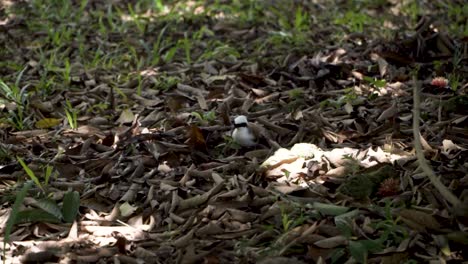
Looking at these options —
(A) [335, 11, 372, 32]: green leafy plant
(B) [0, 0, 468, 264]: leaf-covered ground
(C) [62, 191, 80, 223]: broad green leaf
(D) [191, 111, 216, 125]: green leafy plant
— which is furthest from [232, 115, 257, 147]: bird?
(A) [335, 11, 372, 32]: green leafy plant

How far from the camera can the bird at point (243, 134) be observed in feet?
9.01

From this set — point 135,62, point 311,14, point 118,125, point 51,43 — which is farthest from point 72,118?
point 311,14

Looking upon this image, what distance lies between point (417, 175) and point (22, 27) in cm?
299

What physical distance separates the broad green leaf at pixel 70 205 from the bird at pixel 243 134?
0.70 metres

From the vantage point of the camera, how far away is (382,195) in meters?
2.29

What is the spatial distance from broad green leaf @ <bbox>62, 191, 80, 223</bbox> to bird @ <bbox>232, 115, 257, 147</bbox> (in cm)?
70

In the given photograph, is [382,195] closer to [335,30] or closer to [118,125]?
[118,125]

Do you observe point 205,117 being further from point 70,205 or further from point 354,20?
point 354,20

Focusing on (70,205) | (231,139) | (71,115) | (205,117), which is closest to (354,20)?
(205,117)

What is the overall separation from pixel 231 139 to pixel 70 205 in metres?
0.74

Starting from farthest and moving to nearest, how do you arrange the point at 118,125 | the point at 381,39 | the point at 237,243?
the point at 381,39
the point at 118,125
the point at 237,243

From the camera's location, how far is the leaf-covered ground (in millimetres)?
2152

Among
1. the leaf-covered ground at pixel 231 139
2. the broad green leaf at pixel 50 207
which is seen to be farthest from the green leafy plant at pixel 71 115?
the broad green leaf at pixel 50 207

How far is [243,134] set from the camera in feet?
9.02
